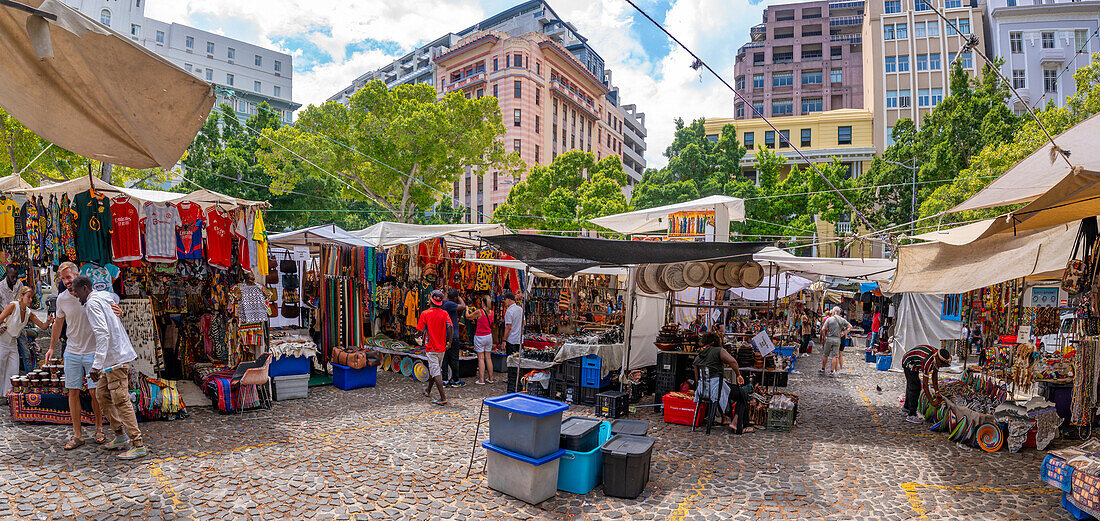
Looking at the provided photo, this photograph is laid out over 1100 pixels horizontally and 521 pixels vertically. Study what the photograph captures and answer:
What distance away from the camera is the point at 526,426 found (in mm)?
4988

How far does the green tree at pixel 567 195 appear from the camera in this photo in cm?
2583

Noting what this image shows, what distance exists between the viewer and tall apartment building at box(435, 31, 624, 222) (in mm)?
47781

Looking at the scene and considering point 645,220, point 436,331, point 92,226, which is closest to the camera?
point 92,226

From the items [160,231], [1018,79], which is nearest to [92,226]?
[160,231]

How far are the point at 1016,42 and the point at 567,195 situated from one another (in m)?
33.4

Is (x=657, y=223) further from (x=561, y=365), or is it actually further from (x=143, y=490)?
(x=143, y=490)

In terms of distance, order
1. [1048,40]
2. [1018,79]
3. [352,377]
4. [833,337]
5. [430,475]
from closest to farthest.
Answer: [430,475], [352,377], [833,337], [1048,40], [1018,79]

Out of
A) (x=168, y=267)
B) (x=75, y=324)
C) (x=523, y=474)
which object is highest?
(x=168, y=267)

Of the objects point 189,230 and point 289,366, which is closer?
point 189,230

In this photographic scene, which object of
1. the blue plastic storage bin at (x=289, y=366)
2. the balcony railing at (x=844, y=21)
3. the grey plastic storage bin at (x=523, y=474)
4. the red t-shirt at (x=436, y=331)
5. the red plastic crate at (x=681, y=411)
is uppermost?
the balcony railing at (x=844, y=21)

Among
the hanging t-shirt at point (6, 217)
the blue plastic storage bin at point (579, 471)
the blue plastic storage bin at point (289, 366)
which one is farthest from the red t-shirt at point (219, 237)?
the blue plastic storage bin at point (579, 471)

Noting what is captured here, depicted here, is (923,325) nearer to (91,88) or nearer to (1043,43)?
(91,88)

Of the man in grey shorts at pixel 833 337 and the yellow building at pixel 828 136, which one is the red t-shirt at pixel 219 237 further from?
the yellow building at pixel 828 136

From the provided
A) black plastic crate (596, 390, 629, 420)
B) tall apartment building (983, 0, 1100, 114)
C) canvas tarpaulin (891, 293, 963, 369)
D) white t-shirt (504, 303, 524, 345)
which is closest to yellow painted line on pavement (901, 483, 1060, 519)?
black plastic crate (596, 390, 629, 420)
